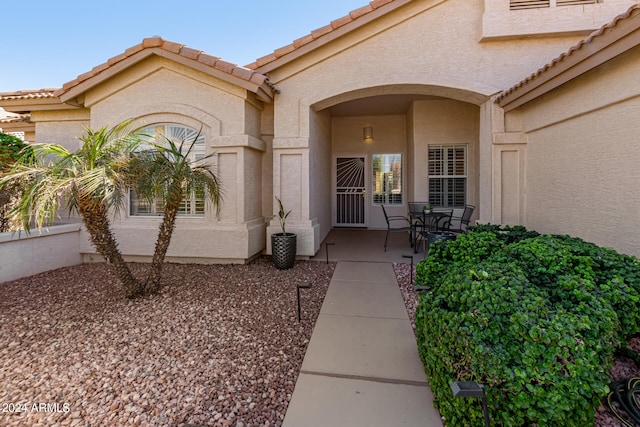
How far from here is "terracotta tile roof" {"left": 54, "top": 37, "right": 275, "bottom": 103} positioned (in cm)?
504

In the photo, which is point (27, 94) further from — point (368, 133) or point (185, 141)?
point (368, 133)

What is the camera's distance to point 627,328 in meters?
1.90

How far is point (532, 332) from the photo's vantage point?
1.55 m

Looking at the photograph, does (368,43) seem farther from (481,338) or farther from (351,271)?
(481,338)

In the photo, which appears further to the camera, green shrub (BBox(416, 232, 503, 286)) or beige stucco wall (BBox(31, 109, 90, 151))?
beige stucco wall (BBox(31, 109, 90, 151))

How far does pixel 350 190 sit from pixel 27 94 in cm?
901

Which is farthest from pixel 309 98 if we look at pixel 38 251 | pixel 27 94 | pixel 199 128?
pixel 27 94

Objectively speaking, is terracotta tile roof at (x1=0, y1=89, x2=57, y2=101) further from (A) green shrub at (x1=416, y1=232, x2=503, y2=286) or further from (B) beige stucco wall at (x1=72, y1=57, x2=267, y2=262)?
(A) green shrub at (x1=416, y1=232, x2=503, y2=286)

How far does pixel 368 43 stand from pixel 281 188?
3548mm

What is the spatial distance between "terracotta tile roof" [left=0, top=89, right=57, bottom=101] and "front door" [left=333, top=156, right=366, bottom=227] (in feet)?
26.1

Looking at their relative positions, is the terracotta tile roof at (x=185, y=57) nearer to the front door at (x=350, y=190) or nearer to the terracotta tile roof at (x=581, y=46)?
the terracotta tile roof at (x=581, y=46)

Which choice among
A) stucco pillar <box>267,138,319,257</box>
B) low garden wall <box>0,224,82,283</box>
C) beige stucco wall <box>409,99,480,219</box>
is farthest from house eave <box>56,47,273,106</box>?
beige stucco wall <box>409,99,480,219</box>

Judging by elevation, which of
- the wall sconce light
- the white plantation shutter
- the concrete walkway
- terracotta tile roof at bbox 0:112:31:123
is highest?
the white plantation shutter

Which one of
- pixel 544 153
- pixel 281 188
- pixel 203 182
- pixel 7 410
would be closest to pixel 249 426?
pixel 7 410
